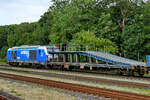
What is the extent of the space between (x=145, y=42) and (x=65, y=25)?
15.7 meters

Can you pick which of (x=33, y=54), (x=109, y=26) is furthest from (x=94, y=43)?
(x=33, y=54)

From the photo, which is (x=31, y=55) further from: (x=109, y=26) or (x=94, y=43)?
(x=109, y=26)

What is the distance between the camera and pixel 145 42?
35.6 meters

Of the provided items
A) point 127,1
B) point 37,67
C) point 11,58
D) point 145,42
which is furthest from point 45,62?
point 127,1

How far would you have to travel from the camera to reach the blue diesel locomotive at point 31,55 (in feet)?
97.1

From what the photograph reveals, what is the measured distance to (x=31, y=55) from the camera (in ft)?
105

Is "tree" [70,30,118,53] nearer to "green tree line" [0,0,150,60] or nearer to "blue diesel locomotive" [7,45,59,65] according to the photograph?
"green tree line" [0,0,150,60]

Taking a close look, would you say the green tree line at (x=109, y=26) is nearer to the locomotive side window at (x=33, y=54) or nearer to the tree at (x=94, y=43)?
the tree at (x=94, y=43)

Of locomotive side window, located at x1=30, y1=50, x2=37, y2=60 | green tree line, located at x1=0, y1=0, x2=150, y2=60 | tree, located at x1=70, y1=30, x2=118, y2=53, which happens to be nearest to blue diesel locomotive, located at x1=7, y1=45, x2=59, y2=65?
locomotive side window, located at x1=30, y1=50, x2=37, y2=60

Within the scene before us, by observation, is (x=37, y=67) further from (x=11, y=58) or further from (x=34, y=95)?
(x=34, y=95)

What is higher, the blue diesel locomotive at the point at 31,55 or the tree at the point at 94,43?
the tree at the point at 94,43

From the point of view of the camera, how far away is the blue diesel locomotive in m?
29.6

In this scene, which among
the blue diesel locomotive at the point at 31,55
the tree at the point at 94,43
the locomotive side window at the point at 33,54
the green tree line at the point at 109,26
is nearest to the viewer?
the blue diesel locomotive at the point at 31,55

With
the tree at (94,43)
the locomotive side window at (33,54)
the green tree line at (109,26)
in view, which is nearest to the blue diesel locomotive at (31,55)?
the locomotive side window at (33,54)
